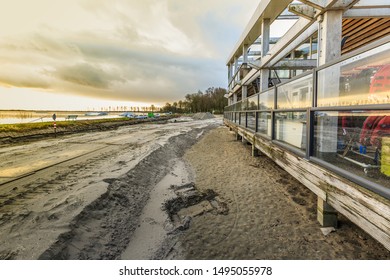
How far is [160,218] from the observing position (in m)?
3.84

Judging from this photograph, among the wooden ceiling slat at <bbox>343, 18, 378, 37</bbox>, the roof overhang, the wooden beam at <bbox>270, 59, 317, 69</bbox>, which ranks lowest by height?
the wooden beam at <bbox>270, 59, 317, 69</bbox>

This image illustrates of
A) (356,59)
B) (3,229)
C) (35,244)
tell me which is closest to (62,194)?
(3,229)

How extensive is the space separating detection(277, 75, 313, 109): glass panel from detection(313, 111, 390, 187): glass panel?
2.01 feet

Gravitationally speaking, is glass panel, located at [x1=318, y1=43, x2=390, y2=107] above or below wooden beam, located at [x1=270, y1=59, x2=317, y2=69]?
below

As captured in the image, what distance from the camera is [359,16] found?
517cm

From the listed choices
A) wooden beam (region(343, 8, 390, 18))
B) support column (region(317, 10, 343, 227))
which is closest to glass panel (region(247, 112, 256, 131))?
wooden beam (region(343, 8, 390, 18))

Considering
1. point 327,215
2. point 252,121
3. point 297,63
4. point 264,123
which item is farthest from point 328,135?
point 297,63

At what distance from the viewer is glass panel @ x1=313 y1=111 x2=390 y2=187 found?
7.65ft

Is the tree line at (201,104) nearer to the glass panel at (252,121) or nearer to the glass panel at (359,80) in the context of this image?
the glass panel at (252,121)

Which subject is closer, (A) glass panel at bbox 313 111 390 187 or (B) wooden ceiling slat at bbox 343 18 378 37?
(A) glass panel at bbox 313 111 390 187

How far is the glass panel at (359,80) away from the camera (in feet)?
7.12

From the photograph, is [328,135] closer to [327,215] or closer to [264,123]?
[327,215]

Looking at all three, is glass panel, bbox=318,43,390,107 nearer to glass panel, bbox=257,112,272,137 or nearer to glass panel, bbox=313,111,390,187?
glass panel, bbox=313,111,390,187

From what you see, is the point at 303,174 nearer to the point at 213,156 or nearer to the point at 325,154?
the point at 325,154
